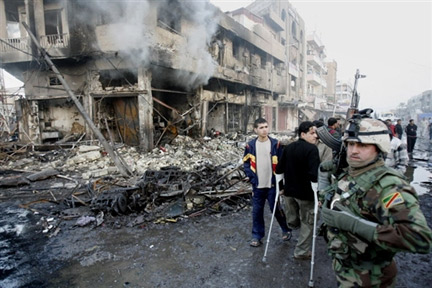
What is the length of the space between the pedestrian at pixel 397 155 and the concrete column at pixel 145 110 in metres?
8.67

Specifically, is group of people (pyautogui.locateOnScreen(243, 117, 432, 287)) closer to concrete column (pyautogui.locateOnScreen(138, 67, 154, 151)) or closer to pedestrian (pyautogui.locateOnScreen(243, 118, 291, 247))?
pedestrian (pyautogui.locateOnScreen(243, 118, 291, 247))

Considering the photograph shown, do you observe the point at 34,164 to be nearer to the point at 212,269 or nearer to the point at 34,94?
the point at 34,94

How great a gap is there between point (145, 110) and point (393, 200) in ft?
35.0

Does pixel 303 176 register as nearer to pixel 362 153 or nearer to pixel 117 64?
pixel 362 153

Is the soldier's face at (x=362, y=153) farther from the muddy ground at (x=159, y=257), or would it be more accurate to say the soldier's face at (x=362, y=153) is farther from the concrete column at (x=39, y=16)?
the concrete column at (x=39, y=16)

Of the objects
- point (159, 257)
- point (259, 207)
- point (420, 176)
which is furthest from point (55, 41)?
point (420, 176)

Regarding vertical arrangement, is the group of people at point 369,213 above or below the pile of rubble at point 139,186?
above

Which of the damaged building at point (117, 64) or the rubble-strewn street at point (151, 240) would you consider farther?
the damaged building at point (117, 64)

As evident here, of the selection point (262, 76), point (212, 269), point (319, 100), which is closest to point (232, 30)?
point (262, 76)

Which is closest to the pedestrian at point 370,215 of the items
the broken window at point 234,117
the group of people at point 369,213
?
the group of people at point 369,213

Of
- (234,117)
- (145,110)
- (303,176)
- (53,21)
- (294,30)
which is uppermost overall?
(294,30)

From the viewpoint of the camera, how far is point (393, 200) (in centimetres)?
135

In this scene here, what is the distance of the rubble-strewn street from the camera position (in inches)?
115

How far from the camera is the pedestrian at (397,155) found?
650 centimetres
